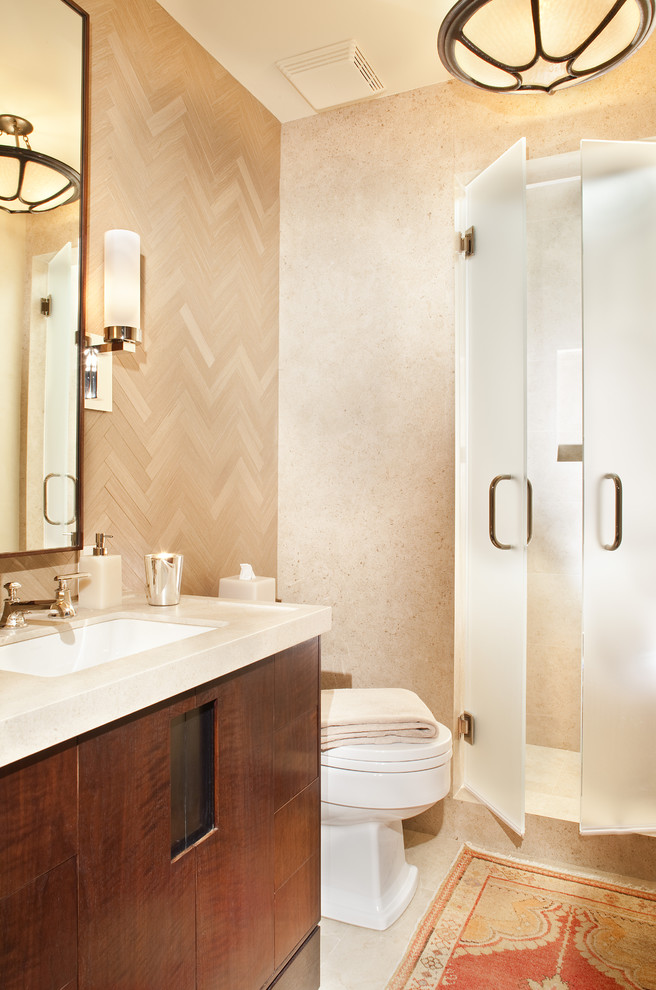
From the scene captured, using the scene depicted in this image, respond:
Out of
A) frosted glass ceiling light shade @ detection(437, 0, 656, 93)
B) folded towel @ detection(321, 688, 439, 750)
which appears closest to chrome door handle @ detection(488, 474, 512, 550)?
folded towel @ detection(321, 688, 439, 750)

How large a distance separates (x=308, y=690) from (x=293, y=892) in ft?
1.41

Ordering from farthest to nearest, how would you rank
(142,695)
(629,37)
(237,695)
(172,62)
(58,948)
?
(172,62), (629,37), (237,695), (142,695), (58,948)

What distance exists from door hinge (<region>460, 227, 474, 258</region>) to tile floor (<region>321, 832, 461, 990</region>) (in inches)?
79.3

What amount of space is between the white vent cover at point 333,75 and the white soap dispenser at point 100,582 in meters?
1.71

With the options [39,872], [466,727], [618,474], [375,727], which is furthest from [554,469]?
[39,872]

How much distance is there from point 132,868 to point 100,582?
698 millimetres

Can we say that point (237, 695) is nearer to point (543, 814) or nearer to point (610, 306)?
point (543, 814)

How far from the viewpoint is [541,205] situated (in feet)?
9.42

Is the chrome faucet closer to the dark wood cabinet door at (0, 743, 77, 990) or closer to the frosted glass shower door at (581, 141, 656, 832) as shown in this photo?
the dark wood cabinet door at (0, 743, 77, 990)

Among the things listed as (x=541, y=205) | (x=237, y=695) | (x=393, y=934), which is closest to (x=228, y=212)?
(x=541, y=205)

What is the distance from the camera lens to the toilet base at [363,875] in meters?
1.81

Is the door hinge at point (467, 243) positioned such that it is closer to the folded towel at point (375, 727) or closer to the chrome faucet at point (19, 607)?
the folded towel at point (375, 727)

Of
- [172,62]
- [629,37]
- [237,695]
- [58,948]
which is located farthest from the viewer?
[172,62]

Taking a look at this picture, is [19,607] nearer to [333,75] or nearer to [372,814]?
[372,814]
